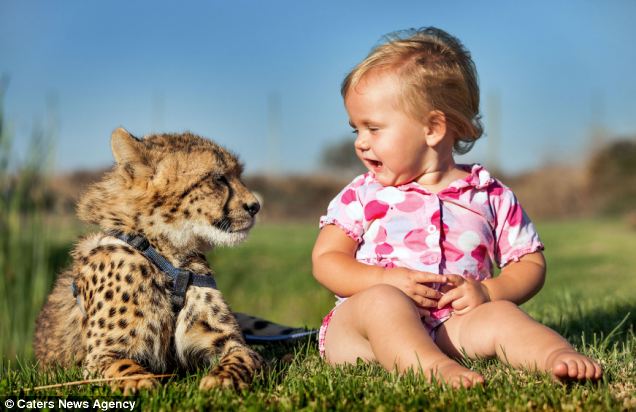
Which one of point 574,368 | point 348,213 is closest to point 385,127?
point 348,213

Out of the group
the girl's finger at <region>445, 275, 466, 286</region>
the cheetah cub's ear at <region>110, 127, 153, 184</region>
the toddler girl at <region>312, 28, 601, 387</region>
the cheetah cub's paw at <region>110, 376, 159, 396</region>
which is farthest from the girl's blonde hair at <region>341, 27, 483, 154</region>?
the cheetah cub's paw at <region>110, 376, 159, 396</region>

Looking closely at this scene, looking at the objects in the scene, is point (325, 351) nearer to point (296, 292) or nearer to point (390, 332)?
point (390, 332)

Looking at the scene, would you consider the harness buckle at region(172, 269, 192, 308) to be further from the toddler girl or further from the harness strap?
the toddler girl

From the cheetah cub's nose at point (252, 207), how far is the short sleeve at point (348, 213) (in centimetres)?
36

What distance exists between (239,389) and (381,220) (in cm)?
119

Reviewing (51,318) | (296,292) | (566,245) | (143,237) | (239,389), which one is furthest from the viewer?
(566,245)

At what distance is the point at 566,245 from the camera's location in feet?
48.3

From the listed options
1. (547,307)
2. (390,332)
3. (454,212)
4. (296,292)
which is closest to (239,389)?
(390,332)

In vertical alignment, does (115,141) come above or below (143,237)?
above

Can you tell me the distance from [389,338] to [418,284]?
355 millimetres

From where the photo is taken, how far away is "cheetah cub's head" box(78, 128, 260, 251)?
11.2 feet

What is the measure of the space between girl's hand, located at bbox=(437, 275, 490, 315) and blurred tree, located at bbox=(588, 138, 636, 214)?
756 inches

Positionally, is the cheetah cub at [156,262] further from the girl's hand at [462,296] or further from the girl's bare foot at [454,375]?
the girl's hand at [462,296]

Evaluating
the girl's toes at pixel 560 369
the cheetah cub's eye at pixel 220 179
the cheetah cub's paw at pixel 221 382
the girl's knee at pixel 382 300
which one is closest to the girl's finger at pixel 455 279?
the girl's knee at pixel 382 300
